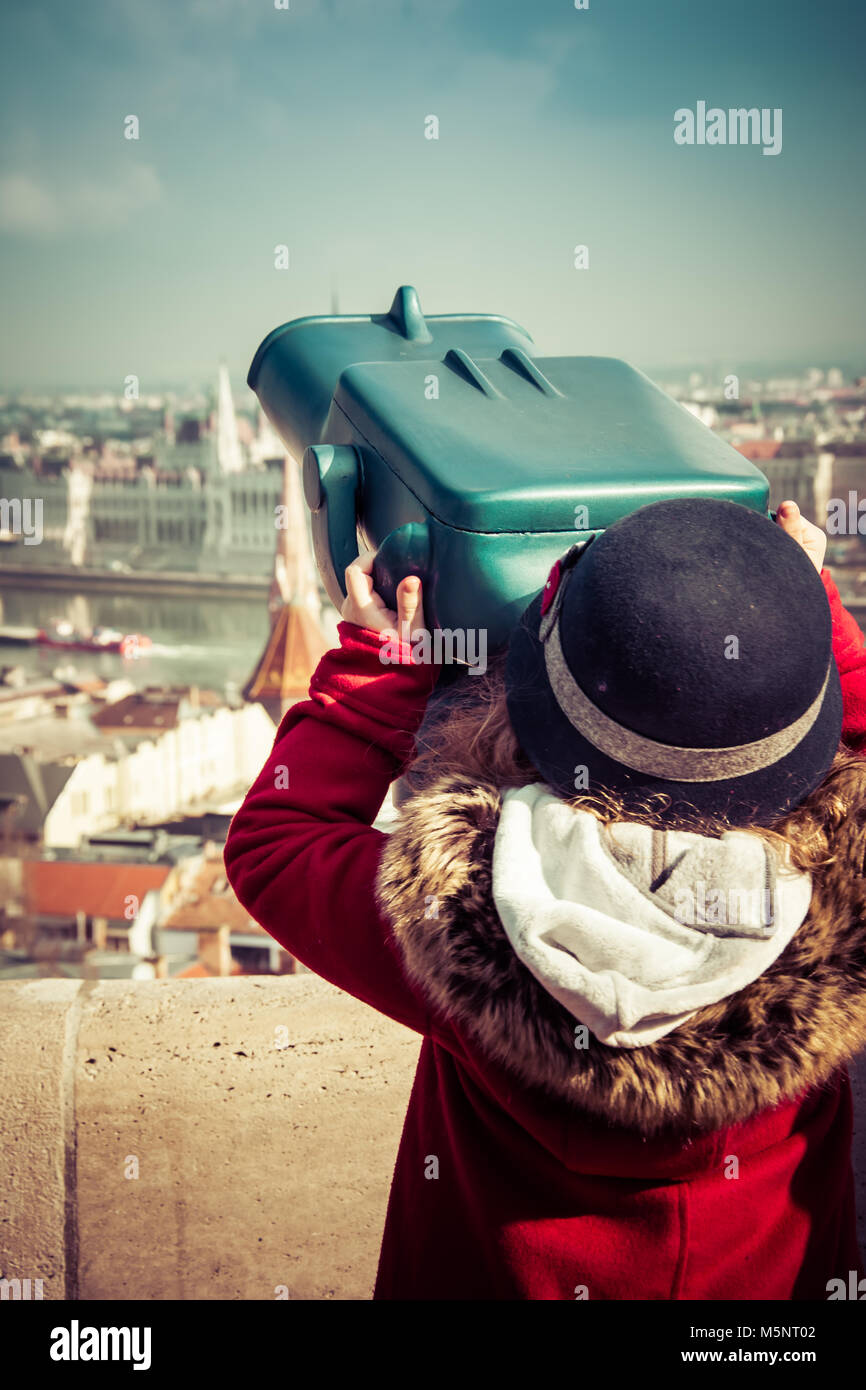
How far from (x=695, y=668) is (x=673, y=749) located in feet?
0.13

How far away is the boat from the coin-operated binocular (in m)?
39.0

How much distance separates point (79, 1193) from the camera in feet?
3.62

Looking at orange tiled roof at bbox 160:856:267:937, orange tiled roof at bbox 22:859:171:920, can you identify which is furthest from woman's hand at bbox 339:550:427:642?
orange tiled roof at bbox 22:859:171:920

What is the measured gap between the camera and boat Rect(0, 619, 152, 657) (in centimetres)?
4056

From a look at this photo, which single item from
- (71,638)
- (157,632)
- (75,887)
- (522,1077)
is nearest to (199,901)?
(75,887)

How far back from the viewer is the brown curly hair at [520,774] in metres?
0.50

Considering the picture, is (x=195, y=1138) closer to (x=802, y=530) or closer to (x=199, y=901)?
(x=802, y=530)

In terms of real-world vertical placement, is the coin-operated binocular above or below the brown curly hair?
above

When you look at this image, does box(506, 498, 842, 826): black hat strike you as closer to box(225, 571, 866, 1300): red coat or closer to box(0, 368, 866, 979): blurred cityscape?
box(225, 571, 866, 1300): red coat

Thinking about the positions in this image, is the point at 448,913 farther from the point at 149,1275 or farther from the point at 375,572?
the point at 149,1275

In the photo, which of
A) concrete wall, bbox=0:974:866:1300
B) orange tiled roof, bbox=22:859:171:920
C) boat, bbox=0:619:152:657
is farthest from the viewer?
boat, bbox=0:619:152:657

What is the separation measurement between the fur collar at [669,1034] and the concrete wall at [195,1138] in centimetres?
63

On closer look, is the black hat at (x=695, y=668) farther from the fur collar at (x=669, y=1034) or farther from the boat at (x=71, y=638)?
the boat at (x=71, y=638)

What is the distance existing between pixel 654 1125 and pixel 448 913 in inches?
5.3
